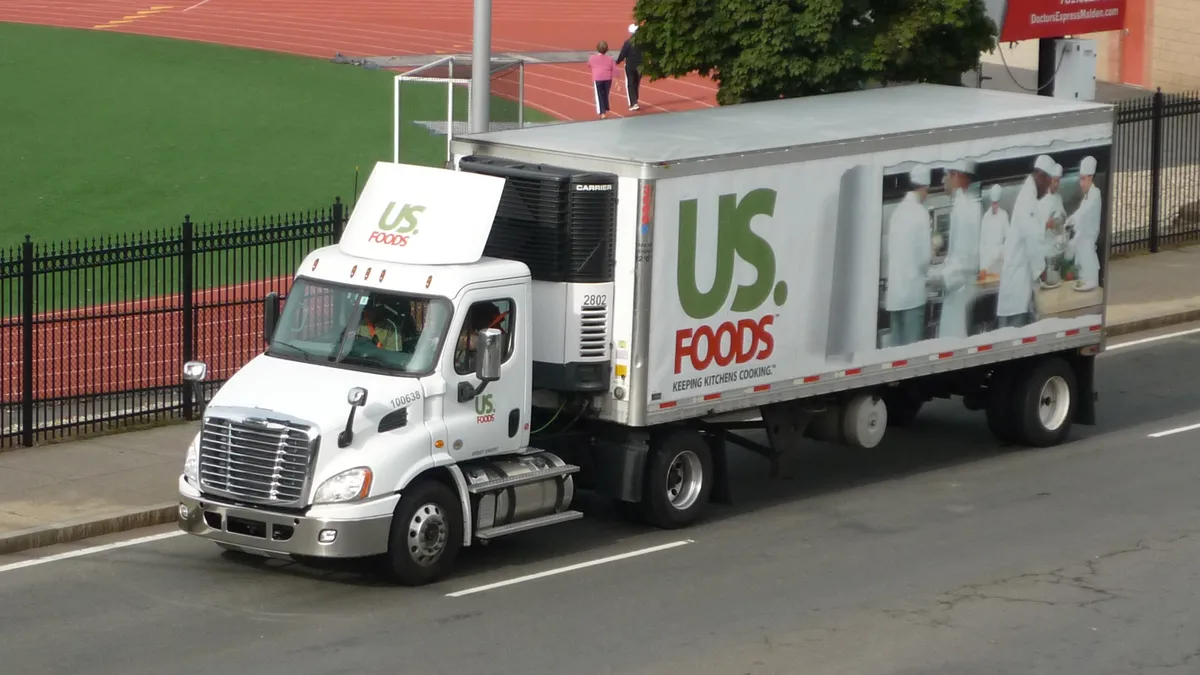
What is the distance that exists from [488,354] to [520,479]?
43.0 inches

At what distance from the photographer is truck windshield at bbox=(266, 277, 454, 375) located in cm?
1359

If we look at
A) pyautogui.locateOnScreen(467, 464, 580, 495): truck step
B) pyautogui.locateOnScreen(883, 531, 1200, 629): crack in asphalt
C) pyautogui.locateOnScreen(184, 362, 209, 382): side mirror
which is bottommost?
pyautogui.locateOnScreen(883, 531, 1200, 629): crack in asphalt

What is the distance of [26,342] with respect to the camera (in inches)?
679

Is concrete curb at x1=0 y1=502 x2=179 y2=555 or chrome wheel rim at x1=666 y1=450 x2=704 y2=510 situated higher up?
chrome wheel rim at x1=666 y1=450 x2=704 y2=510

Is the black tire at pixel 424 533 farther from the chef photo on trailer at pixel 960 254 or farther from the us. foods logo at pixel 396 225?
the chef photo on trailer at pixel 960 254

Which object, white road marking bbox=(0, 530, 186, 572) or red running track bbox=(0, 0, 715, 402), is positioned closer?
white road marking bbox=(0, 530, 186, 572)

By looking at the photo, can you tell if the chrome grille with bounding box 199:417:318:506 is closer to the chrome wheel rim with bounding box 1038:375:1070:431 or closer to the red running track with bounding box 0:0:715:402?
the chrome wheel rim with bounding box 1038:375:1070:431

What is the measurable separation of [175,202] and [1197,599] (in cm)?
2129

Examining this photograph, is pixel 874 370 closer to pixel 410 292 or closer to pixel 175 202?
pixel 410 292

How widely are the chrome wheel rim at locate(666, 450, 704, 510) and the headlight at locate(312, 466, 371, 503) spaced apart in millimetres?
3051

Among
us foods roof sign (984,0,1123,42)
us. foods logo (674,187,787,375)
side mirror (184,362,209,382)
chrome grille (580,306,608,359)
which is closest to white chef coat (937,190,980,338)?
us. foods logo (674,187,787,375)

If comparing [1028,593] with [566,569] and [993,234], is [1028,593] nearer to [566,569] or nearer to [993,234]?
[566,569]

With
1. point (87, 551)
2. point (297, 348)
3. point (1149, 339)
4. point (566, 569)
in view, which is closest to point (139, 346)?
point (87, 551)

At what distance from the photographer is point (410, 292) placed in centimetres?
1368
